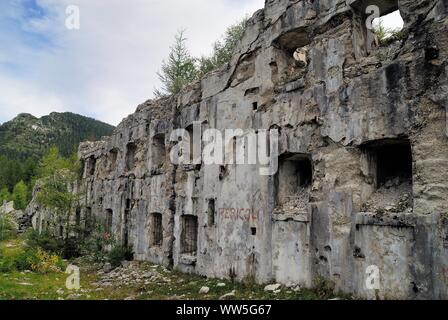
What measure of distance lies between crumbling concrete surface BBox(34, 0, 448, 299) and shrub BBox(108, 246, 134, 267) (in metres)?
2.24

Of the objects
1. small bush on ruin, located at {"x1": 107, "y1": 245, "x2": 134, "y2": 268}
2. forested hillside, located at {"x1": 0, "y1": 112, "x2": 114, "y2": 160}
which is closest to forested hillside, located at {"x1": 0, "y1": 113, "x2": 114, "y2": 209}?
forested hillside, located at {"x1": 0, "y1": 112, "x2": 114, "y2": 160}

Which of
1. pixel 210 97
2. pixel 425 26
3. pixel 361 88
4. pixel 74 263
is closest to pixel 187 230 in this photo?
pixel 210 97

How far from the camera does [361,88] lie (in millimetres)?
6918

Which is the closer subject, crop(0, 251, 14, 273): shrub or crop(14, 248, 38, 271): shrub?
crop(0, 251, 14, 273): shrub

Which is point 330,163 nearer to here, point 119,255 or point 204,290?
point 204,290

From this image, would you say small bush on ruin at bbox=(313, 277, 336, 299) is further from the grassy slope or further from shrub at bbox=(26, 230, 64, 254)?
shrub at bbox=(26, 230, 64, 254)

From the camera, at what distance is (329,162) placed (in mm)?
7387

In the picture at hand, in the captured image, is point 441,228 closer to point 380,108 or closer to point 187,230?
point 380,108

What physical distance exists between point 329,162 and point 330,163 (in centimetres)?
3

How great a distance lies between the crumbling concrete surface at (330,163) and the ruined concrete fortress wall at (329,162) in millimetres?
23

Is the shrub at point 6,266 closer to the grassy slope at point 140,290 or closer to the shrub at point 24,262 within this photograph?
the shrub at point 24,262

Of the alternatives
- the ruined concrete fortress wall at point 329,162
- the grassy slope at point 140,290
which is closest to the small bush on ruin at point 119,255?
the grassy slope at point 140,290

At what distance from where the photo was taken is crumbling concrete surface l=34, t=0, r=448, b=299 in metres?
5.96

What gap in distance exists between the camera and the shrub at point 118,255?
518 inches
